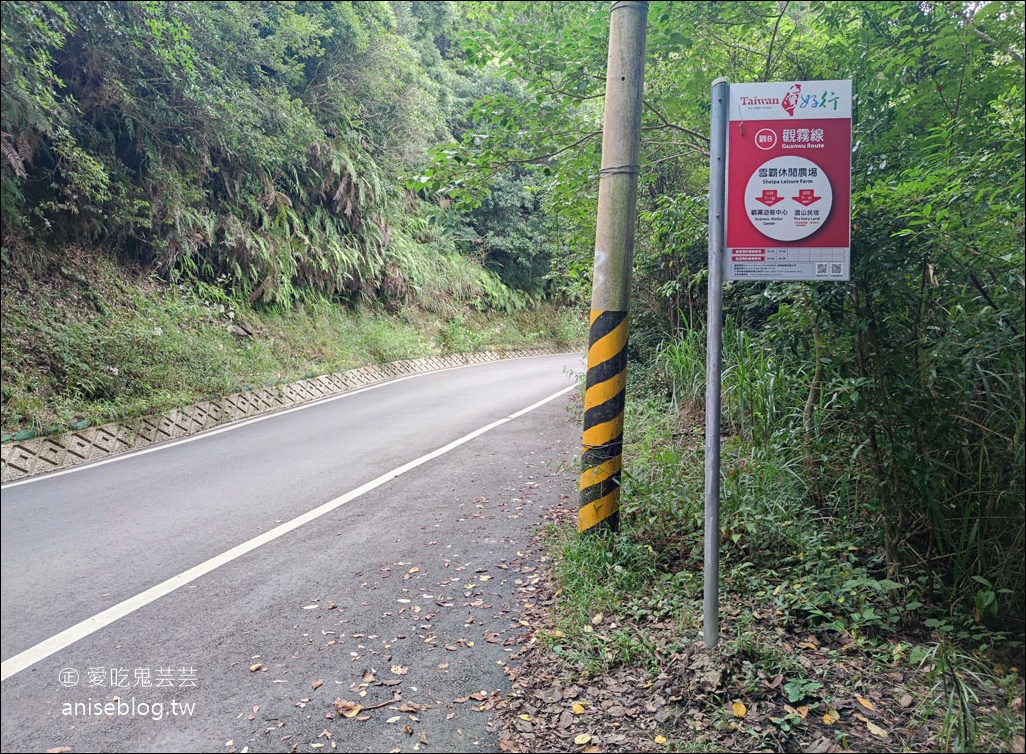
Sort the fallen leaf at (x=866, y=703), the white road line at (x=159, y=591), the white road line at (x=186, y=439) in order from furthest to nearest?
the white road line at (x=186, y=439) < the white road line at (x=159, y=591) < the fallen leaf at (x=866, y=703)

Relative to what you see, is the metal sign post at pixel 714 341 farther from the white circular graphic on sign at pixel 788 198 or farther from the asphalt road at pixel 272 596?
the asphalt road at pixel 272 596

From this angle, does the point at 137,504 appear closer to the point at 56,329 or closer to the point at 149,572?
the point at 149,572

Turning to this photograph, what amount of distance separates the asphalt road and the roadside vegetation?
57cm

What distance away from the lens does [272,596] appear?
14.2 ft

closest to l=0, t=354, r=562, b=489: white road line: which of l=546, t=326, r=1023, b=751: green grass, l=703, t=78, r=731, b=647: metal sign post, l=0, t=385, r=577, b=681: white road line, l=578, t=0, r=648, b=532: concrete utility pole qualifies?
l=0, t=385, r=577, b=681: white road line

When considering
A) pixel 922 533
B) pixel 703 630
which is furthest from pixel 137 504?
pixel 922 533

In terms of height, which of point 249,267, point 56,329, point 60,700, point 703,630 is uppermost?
point 249,267

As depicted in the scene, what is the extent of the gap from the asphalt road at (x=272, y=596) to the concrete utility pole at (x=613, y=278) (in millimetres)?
890

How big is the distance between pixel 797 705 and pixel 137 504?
6.05 m

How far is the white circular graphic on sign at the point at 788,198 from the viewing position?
123 inches

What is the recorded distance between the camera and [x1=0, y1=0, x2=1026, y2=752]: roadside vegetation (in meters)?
3.05

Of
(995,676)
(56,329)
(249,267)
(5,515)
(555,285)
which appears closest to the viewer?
(995,676)

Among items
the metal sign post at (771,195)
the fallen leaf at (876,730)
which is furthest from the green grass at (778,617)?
the metal sign post at (771,195)

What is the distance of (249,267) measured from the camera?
15.9 meters
